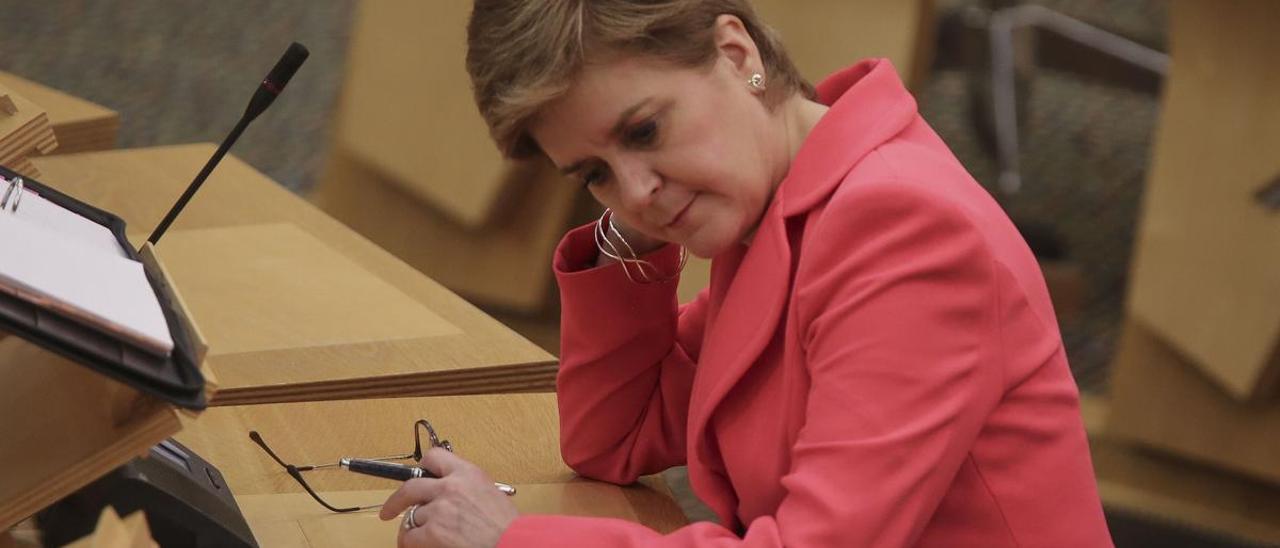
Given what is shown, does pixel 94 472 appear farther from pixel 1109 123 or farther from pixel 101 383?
pixel 1109 123

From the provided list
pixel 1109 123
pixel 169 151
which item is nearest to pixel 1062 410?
pixel 169 151

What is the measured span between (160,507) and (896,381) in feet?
1.55

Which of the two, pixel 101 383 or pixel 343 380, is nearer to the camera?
pixel 101 383

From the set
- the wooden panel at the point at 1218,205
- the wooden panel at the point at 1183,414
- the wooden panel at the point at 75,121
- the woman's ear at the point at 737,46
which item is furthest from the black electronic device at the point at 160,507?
the wooden panel at the point at 1183,414

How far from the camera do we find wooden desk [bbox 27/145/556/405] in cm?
155

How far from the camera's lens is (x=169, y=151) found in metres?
2.24

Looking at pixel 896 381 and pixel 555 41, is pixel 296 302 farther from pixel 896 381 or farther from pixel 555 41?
pixel 896 381

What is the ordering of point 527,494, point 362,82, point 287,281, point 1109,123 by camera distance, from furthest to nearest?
point 1109,123 < point 362,82 < point 287,281 < point 527,494

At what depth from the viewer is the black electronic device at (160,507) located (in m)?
1.09

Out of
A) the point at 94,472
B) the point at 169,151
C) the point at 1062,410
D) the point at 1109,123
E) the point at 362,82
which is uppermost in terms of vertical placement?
the point at 94,472

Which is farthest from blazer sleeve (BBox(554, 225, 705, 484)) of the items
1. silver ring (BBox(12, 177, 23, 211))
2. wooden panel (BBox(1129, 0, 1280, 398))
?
wooden panel (BBox(1129, 0, 1280, 398))

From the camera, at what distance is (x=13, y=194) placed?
1114mm

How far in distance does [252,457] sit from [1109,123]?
3.25 metres

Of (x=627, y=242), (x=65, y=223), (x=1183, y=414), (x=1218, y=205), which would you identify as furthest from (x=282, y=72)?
(x=1183, y=414)
